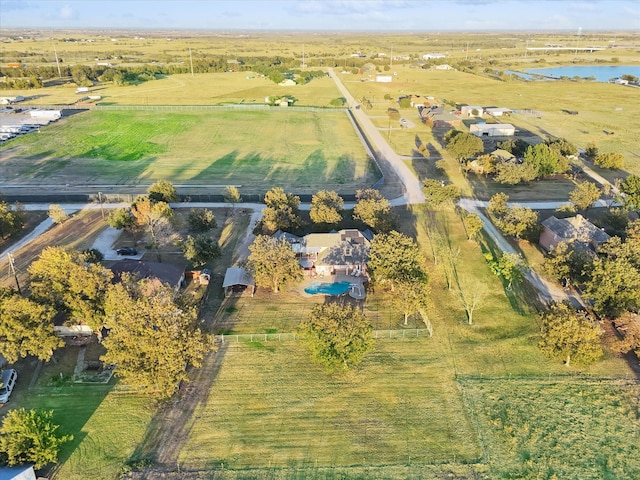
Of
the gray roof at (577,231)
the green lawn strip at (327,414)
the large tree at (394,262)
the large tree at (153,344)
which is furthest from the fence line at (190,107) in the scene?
the large tree at (153,344)

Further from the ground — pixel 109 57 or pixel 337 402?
pixel 109 57

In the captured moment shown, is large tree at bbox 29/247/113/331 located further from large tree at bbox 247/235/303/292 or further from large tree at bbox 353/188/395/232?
large tree at bbox 353/188/395/232

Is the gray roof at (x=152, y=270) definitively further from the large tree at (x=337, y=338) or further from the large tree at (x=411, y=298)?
the large tree at (x=411, y=298)

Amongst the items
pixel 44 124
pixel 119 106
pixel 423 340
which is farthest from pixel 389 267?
pixel 119 106

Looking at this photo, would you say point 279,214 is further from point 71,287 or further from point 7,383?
point 7,383

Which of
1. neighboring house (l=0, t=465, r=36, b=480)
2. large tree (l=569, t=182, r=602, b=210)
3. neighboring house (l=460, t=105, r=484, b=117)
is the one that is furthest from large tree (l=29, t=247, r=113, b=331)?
neighboring house (l=460, t=105, r=484, b=117)

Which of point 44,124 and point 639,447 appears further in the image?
point 44,124

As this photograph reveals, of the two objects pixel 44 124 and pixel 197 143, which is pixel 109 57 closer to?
pixel 44 124
